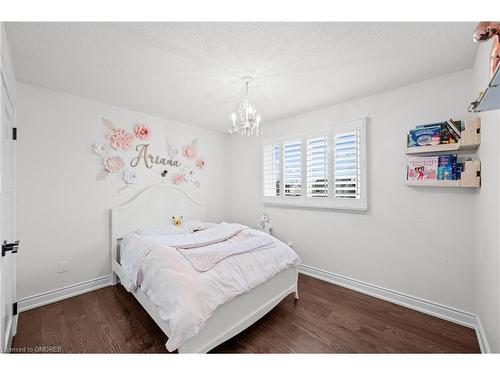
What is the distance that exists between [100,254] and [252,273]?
6.75 feet

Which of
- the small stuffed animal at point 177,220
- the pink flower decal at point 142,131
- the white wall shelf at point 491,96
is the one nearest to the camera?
the white wall shelf at point 491,96

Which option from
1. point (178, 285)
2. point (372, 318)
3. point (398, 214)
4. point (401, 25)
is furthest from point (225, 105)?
point (372, 318)

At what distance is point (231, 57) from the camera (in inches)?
A: 66.9

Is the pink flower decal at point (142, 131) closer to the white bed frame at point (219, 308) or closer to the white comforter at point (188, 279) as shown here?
the white bed frame at point (219, 308)

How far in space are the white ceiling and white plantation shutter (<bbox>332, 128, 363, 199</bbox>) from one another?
0.49 m

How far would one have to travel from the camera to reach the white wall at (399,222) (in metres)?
1.97

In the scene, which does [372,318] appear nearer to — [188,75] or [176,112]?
[188,75]

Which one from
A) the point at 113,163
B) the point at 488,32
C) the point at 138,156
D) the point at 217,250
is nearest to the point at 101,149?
the point at 113,163

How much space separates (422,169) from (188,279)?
2317 mm

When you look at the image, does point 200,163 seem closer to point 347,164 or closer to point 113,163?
point 113,163

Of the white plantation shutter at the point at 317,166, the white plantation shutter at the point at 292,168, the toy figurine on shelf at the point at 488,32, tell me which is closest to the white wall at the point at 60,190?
the white plantation shutter at the point at 292,168

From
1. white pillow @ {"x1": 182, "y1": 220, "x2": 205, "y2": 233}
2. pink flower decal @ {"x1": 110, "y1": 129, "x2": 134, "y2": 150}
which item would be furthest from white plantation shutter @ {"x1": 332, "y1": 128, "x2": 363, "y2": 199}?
pink flower decal @ {"x1": 110, "y1": 129, "x2": 134, "y2": 150}

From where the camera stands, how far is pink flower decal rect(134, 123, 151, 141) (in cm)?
293

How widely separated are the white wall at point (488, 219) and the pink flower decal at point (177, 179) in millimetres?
3354
